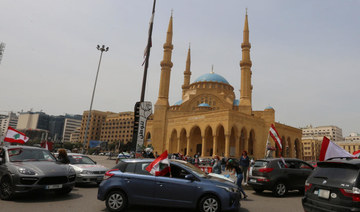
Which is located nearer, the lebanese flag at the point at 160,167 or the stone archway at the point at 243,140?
the lebanese flag at the point at 160,167

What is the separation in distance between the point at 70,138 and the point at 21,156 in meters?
134

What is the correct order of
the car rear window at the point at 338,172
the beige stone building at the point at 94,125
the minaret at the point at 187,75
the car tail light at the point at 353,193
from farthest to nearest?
the beige stone building at the point at 94,125
the minaret at the point at 187,75
the car rear window at the point at 338,172
the car tail light at the point at 353,193

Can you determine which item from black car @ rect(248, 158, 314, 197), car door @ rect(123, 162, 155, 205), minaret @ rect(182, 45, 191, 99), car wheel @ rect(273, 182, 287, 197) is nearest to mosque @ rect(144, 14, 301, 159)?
minaret @ rect(182, 45, 191, 99)

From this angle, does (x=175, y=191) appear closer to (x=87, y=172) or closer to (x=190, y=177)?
(x=190, y=177)

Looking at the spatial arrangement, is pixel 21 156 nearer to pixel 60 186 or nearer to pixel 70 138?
pixel 60 186

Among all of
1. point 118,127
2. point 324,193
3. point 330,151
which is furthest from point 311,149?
point 324,193

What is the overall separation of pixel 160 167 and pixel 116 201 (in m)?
1.44

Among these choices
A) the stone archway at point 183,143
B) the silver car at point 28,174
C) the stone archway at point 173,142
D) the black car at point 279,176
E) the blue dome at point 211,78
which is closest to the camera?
the silver car at point 28,174

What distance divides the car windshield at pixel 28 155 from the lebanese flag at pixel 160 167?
171 inches

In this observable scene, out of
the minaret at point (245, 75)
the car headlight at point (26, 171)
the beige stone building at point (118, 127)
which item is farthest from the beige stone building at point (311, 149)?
the car headlight at point (26, 171)

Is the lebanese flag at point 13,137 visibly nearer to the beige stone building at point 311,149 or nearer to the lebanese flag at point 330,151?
the lebanese flag at point 330,151

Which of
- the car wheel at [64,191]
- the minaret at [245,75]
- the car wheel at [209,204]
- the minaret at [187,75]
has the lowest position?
the car wheel at [64,191]

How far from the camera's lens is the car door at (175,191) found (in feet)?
20.8

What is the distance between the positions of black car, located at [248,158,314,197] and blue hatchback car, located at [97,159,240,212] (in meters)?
3.65
